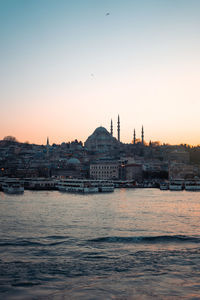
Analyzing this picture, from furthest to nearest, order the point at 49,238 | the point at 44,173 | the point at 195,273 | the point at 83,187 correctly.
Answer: the point at 44,173
the point at 83,187
the point at 49,238
the point at 195,273

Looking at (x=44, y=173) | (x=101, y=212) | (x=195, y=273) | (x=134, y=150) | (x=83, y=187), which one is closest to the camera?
(x=195, y=273)

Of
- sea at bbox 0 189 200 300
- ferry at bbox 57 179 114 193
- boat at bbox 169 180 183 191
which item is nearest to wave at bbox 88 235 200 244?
sea at bbox 0 189 200 300

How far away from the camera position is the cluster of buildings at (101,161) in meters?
50.7

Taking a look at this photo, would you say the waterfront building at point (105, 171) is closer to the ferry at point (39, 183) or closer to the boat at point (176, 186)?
the ferry at point (39, 183)

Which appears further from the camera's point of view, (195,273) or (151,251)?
(151,251)

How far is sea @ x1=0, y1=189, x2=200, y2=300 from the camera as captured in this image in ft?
21.0

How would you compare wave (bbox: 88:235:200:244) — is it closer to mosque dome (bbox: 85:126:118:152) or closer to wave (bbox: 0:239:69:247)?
wave (bbox: 0:239:69:247)

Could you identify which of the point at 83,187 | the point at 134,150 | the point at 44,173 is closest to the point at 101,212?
the point at 83,187

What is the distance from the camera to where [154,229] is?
38.0 ft

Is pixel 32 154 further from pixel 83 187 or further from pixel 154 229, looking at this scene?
pixel 154 229

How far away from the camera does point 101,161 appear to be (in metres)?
55.0

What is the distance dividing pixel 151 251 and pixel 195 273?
5.71ft

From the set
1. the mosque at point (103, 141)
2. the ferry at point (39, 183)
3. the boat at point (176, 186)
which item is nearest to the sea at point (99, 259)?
the boat at point (176, 186)

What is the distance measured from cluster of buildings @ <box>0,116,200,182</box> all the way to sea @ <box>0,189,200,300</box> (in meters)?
37.3
